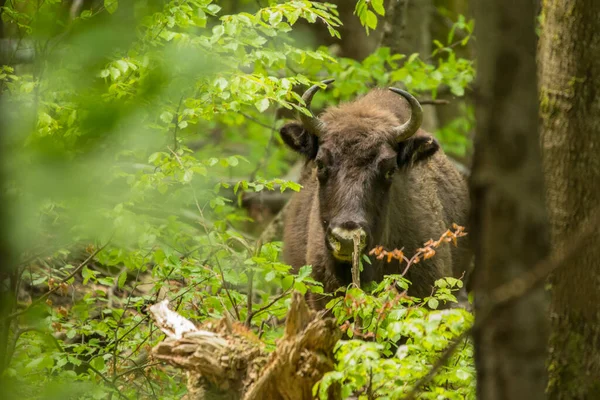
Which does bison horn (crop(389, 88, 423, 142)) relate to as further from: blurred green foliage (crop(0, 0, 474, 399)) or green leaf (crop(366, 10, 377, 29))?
green leaf (crop(366, 10, 377, 29))

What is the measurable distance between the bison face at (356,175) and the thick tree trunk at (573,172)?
9.07 feet

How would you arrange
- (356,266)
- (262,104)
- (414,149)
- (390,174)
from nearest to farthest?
(262,104) → (356,266) → (390,174) → (414,149)

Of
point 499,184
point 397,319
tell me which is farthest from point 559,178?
point 499,184

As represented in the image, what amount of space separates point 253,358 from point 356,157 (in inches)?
129

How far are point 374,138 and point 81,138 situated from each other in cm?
572

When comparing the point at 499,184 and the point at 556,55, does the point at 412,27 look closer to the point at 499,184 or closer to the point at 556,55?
the point at 556,55

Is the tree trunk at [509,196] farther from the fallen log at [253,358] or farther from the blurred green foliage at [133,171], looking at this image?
the fallen log at [253,358]

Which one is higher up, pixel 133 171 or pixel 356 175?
pixel 356 175

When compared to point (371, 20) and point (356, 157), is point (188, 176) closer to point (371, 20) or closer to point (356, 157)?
point (371, 20)

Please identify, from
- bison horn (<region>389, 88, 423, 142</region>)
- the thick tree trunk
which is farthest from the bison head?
the thick tree trunk

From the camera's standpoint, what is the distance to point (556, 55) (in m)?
3.98

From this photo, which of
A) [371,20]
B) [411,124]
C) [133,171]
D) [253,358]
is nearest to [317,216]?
[411,124]

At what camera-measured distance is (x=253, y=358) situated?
169 inches

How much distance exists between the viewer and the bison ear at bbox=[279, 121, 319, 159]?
7792mm
